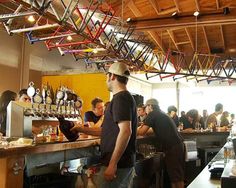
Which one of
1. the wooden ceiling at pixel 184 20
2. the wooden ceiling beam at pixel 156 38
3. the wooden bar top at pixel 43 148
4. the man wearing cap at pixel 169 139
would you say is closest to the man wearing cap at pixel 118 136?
the wooden bar top at pixel 43 148

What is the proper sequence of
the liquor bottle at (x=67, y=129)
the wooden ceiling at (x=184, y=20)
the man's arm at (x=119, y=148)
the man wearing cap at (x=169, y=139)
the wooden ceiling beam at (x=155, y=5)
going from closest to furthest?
the man's arm at (x=119, y=148) < the liquor bottle at (x=67, y=129) < the man wearing cap at (x=169, y=139) < the wooden ceiling at (x=184, y=20) < the wooden ceiling beam at (x=155, y=5)

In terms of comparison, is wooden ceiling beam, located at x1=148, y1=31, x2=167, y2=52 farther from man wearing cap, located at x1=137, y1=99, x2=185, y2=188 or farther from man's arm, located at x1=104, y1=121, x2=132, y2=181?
man's arm, located at x1=104, y1=121, x2=132, y2=181

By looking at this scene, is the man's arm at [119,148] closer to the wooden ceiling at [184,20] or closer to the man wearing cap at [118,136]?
the man wearing cap at [118,136]

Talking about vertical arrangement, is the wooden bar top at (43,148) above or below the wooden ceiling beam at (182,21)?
below

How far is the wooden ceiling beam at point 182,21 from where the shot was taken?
5.93m

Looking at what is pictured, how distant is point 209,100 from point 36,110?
44.3 ft

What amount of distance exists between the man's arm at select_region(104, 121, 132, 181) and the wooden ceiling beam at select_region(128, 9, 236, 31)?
11.9 ft

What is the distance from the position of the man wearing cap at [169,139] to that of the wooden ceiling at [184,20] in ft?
5.94

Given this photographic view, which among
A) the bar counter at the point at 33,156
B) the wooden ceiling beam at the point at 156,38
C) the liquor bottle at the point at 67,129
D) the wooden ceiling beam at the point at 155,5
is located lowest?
the bar counter at the point at 33,156

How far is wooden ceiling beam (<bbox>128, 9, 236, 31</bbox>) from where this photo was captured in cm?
593

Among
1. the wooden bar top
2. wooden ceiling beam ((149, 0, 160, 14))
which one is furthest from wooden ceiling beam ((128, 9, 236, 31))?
the wooden bar top

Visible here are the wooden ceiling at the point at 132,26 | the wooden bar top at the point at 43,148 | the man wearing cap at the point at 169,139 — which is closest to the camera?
the wooden bar top at the point at 43,148

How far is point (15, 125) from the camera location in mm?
3178

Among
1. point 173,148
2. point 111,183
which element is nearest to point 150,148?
point 173,148
